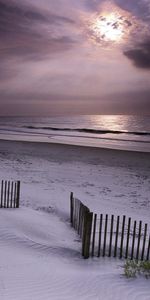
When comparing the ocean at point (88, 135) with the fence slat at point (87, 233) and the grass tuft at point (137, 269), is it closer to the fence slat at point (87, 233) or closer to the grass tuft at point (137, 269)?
the fence slat at point (87, 233)

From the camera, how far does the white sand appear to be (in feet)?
21.8

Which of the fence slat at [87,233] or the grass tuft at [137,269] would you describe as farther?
the fence slat at [87,233]

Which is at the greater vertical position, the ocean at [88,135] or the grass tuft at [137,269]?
the ocean at [88,135]

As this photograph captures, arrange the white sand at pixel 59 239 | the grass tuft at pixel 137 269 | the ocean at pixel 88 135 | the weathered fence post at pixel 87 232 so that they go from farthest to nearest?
the ocean at pixel 88 135 → the weathered fence post at pixel 87 232 → the grass tuft at pixel 137 269 → the white sand at pixel 59 239

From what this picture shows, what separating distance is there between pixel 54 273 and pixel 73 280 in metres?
0.51

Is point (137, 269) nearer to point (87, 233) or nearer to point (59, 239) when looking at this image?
point (87, 233)

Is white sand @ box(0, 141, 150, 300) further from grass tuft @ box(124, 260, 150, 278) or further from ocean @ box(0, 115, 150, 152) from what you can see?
ocean @ box(0, 115, 150, 152)

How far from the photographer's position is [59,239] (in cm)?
1006

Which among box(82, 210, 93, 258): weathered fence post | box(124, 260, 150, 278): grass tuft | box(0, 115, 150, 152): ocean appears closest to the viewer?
box(124, 260, 150, 278): grass tuft

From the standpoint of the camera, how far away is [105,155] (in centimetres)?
3422

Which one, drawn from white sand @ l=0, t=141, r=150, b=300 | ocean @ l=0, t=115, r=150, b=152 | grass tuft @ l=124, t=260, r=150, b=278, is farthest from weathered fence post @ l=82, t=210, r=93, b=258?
ocean @ l=0, t=115, r=150, b=152

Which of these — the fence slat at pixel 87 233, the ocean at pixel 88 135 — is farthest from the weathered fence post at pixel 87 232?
the ocean at pixel 88 135

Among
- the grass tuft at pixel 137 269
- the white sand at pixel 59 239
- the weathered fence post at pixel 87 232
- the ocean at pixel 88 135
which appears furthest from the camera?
the ocean at pixel 88 135

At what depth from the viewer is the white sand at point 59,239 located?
666cm
